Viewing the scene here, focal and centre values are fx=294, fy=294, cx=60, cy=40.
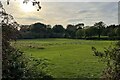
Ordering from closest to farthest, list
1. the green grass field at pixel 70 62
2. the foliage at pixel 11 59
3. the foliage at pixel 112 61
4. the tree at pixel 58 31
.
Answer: the foliage at pixel 112 61 < the foliage at pixel 11 59 < the green grass field at pixel 70 62 < the tree at pixel 58 31

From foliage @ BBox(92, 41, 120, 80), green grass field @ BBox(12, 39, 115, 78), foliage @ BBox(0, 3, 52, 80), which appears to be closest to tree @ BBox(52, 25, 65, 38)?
green grass field @ BBox(12, 39, 115, 78)

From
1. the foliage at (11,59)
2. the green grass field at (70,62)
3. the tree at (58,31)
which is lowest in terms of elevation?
the green grass field at (70,62)

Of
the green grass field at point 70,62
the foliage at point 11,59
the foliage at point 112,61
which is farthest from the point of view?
the green grass field at point 70,62

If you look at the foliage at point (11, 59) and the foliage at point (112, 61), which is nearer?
the foliage at point (112, 61)

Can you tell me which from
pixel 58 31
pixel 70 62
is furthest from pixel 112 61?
pixel 58 31

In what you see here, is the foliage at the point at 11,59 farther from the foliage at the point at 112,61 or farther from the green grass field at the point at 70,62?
the foliage at the point at 112,61

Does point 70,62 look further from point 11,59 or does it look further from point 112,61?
point 112,61

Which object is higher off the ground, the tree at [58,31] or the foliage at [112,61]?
the tree at [58,31]

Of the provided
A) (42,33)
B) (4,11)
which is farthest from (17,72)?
(42,33)

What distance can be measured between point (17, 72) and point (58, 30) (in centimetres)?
10216

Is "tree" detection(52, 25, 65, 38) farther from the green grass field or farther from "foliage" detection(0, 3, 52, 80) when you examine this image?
"foliage" detection(0, 3, 52, 80)

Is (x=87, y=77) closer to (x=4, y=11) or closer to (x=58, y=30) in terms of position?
(x=4, y=11)

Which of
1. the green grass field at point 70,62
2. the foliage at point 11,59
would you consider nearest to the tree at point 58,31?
the green grass field at point 70,62

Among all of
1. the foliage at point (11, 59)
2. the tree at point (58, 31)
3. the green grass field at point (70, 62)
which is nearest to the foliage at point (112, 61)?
the green grass field at point (70, 62)
